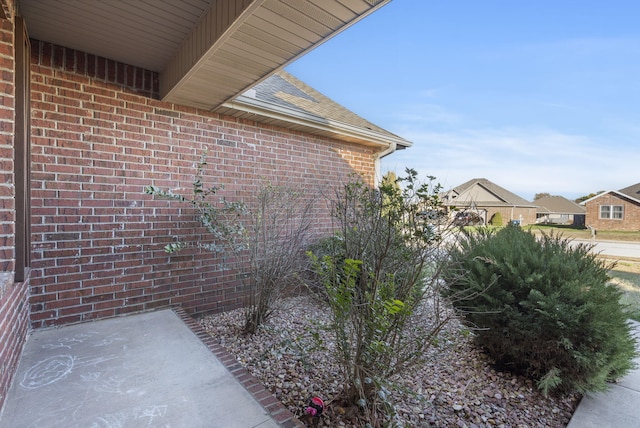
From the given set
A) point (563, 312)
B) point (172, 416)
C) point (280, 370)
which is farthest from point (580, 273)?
point (172, 416)

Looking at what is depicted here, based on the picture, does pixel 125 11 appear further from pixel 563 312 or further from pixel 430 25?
pixel 430 25

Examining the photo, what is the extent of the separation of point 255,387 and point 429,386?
1496 millimetres

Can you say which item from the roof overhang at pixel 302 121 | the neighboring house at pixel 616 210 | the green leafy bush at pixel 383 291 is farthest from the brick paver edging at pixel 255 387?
the neighboring house at pixel 616 210

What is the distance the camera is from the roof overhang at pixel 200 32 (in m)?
2.09

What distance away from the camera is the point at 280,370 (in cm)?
273

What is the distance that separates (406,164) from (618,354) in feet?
7.48

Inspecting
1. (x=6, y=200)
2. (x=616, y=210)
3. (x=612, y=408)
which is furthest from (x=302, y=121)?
(x=616, y=210)

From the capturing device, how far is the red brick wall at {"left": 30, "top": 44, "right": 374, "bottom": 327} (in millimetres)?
3033

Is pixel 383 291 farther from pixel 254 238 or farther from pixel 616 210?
pixel 616 210

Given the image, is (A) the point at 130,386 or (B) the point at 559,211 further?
(B) the point at 559,211

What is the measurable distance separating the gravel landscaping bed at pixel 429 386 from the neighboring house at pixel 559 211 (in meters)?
41.4

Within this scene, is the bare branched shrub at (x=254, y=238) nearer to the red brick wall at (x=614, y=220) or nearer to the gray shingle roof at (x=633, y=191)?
the red brick wall at (x=614, y=220)

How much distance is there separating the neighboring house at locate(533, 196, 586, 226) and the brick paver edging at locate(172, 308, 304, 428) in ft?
141

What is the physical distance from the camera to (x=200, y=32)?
2598 millimetres
